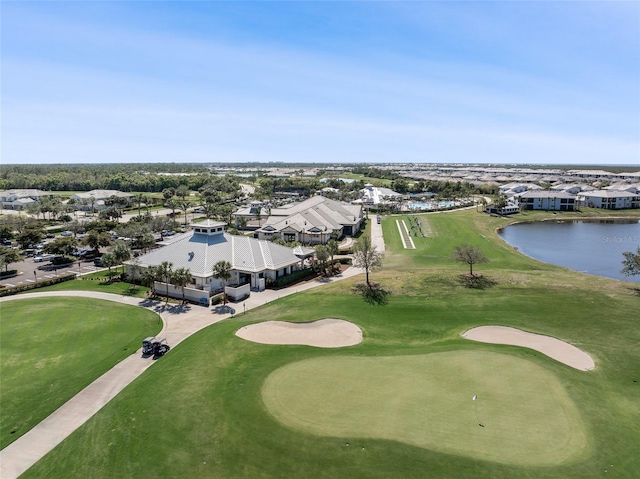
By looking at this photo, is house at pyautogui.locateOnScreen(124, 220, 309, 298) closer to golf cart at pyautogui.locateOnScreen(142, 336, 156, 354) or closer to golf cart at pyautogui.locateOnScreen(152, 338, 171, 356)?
golf cart at pyautogui.locateOnScreen(152, 338, 171, 356)

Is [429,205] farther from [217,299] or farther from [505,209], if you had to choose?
[217,299]

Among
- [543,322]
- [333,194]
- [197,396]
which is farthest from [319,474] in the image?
[333,194]

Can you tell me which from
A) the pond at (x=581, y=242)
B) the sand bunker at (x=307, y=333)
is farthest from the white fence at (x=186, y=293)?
the pond at (x=581, y=242)

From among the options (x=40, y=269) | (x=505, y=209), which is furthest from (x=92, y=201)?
(x=505, y=209)

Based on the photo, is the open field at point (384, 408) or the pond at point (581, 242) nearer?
the open field at point (384, 408)

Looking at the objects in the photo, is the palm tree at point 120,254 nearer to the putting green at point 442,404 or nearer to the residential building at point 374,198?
the putting green at point 442,404

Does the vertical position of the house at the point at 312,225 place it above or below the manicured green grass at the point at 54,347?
above

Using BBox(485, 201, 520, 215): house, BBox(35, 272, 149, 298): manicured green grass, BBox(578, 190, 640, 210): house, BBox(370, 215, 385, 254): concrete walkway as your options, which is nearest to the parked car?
BBox(35, 272, 149, 298): manicured green grass
